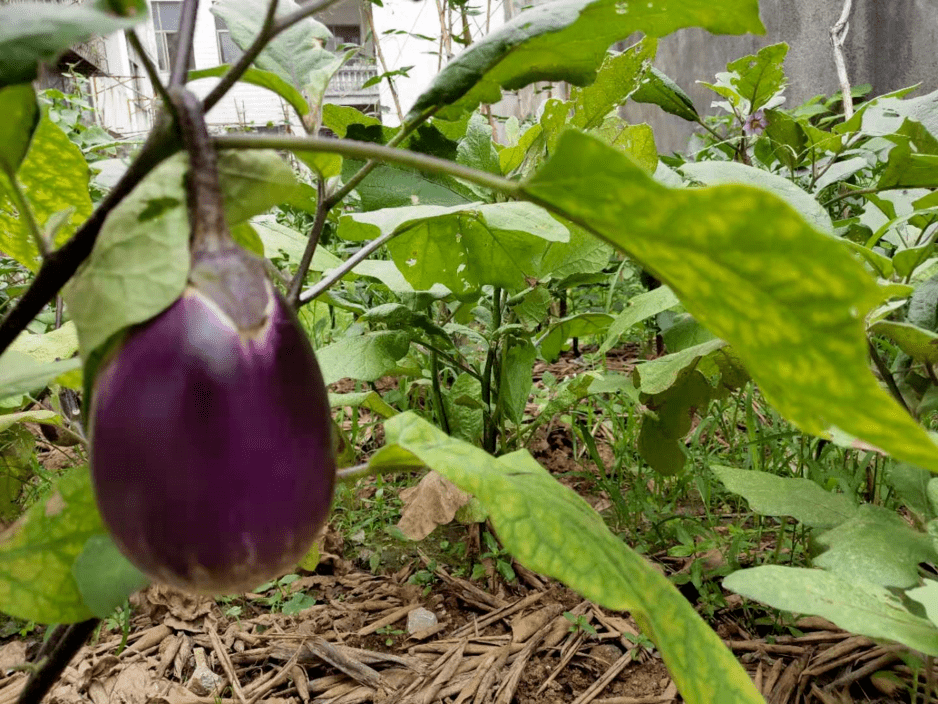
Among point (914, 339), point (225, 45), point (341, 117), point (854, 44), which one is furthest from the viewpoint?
point (225, 45)

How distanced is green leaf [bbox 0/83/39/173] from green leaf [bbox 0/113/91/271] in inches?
4.6

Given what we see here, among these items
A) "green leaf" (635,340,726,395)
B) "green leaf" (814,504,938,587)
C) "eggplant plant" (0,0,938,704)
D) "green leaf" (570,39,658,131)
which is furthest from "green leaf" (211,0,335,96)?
"green leaf" (814,504,938,587)

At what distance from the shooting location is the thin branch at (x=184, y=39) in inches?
12.6

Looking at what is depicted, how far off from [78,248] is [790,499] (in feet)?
2.33

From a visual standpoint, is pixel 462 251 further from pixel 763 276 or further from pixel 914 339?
pixel 763 276

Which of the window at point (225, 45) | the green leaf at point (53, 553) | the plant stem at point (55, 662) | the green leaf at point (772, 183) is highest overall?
the window at point (225, 45)

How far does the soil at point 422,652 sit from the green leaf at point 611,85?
624 mm

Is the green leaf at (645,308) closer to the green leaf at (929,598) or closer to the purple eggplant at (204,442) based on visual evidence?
the green leaf at (929,598)

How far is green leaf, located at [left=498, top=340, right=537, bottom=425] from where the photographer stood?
1.12 m

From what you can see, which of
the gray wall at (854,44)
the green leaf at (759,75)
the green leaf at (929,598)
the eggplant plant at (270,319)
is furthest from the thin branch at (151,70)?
the gray wall at (854,44)

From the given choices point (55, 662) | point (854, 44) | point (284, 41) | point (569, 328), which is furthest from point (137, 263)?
point (854, 44)

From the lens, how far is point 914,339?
74 centimetres

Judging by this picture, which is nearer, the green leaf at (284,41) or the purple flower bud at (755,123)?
the green leaf at (284,41)

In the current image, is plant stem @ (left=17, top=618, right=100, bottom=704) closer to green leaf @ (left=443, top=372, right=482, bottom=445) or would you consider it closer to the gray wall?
green leaf @ (left=443, top=372, right=482, bottom=445)
